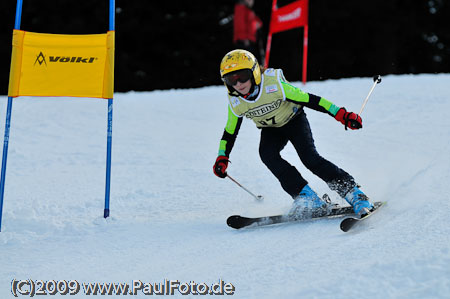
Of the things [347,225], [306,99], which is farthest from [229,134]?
[347,225]

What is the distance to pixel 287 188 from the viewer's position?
407 centimetres

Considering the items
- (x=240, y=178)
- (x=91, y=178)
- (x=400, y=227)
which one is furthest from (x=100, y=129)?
(x=400, y=227)

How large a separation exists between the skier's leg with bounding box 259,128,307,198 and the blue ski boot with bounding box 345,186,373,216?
1.50 ft

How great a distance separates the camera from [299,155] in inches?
158

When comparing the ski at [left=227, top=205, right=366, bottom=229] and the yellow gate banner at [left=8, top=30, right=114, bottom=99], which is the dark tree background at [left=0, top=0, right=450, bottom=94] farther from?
the ski at [left=227, top=205, right=366, bottom=229]

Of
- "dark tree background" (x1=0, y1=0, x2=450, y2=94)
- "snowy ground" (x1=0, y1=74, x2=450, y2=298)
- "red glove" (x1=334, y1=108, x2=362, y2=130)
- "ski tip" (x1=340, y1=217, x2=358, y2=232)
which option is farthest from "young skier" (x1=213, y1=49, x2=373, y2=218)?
"dark tree background" (x1=0, y1=0, x2=450, y2=94)

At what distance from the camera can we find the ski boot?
381 centimetres

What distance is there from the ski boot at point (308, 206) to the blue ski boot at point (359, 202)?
232 millimetres

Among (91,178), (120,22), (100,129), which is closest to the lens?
(91,178)

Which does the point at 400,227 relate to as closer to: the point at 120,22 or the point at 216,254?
the point at 216,254

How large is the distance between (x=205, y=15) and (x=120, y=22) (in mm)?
2719

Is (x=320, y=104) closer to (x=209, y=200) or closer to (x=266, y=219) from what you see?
(x=266, y=219)

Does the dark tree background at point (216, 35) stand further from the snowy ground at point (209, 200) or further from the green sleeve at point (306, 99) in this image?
the green sleeve at point (306, 99)

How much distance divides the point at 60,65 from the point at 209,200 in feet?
5.72
